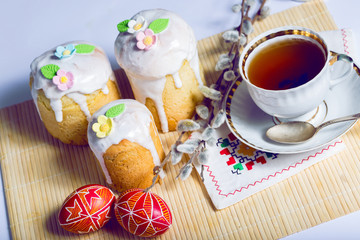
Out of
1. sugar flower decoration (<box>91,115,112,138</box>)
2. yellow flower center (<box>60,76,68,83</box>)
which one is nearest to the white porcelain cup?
sugar flower decoration (<box>91,115,112,138</box>)

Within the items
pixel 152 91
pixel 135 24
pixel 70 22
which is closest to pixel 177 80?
pixel 152 91

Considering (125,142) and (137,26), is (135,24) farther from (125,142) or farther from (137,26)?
(125,142)

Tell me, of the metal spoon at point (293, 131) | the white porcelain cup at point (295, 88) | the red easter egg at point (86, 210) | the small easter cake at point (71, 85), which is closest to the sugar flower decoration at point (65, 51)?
the small easter cake at point (71, 85)

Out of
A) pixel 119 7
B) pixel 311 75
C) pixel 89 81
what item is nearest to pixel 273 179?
pixel 311 75

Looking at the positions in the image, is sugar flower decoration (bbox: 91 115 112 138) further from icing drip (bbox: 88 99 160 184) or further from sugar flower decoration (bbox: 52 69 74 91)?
sugar flower decoration (bbox: 52 69 74 91)

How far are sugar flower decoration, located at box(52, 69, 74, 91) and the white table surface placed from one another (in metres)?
0.31

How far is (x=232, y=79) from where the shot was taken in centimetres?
132

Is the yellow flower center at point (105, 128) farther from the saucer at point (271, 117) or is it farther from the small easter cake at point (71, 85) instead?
the saucer at point (271, 117)

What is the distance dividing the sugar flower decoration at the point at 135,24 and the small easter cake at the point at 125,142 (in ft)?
0.60

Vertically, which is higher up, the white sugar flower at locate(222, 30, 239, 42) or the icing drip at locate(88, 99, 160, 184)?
the white sugar flower at locate(222, 30, 239, 42)

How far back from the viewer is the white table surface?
5.15ft

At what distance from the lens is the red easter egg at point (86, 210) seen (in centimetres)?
115

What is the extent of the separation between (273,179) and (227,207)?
0.44 ft

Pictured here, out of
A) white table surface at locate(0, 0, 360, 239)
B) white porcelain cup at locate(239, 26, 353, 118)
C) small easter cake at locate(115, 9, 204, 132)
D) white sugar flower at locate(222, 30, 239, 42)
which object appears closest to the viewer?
white porcelain cup at locate(239, 26, 353, 118)
